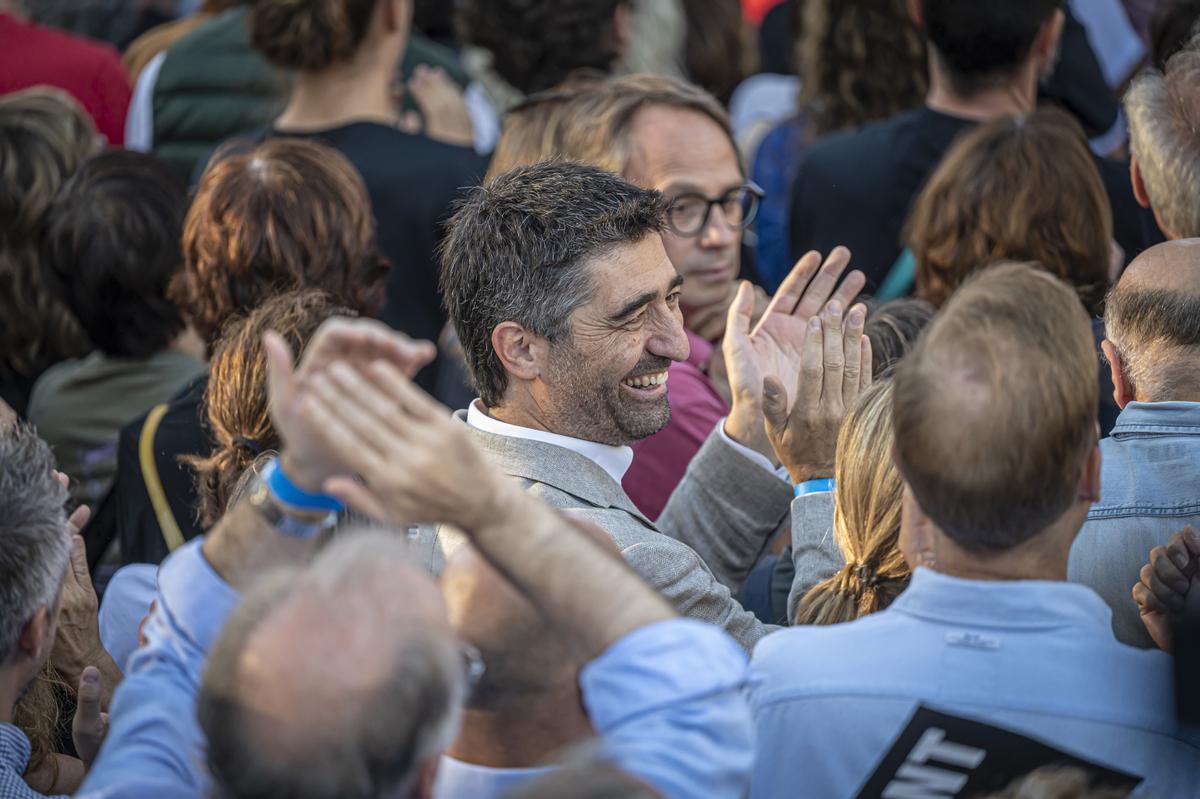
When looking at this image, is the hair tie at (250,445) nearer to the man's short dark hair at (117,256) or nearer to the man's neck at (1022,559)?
the man's short dark hair at (117,256)

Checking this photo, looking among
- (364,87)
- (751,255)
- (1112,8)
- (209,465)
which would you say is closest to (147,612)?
(209,465)

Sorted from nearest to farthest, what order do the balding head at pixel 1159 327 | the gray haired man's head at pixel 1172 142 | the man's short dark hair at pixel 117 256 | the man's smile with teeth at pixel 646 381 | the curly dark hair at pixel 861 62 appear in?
1. the balding head at pixel 1159 327
2. the man's smile with teeth at pixel 646 381
3. the gray haired man's head at pixel 1172 142
4. the man's short dark hair at pixel 117 256
5. the curly dark hair at pixel 861 62

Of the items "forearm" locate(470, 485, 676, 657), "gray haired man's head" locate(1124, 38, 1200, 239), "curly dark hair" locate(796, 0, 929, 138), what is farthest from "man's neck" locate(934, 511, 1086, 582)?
"curly dark hair" locate(796, 0, 929, 138)

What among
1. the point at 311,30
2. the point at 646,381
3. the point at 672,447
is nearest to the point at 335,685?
the point at 646,381

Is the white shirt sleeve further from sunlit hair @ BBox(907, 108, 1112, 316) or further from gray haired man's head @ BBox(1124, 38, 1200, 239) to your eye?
gray haired man's head @ BBox(1124, 38, 1200, 239)

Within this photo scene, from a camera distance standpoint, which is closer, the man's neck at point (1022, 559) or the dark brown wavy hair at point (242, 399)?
the man's neck at point (1022, 559)

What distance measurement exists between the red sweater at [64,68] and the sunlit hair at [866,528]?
395cm

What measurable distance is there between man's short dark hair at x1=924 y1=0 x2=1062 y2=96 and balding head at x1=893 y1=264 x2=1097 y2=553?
2.48 meters

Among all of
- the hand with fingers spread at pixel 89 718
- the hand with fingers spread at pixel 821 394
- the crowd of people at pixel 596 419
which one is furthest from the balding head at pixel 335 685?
the hand with fingers spread at pixel 821 394

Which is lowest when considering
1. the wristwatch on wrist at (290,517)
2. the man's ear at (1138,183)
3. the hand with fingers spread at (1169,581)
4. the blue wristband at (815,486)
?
the blue wristband at (815,486)

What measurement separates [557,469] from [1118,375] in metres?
1.03

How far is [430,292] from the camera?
174 inches

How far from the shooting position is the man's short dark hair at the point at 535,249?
2900 millimetres

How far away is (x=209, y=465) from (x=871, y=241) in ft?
7.15
